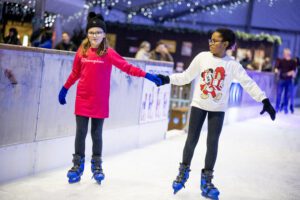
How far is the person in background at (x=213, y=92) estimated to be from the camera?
Answer: 3447 mm

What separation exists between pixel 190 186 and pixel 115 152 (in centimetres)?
142

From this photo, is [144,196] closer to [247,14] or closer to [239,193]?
[239,193]

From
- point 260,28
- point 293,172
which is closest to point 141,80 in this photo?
point 293,172

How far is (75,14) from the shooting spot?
12562 mm

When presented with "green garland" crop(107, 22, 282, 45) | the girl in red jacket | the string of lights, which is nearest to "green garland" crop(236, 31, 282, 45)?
"green garland" crop(107, 22, 282, 45)

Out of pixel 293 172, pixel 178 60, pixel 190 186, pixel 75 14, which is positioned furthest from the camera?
pixel 178 60

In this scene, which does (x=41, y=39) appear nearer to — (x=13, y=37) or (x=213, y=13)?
(x=13, y=37)

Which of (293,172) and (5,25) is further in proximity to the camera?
(5,25)

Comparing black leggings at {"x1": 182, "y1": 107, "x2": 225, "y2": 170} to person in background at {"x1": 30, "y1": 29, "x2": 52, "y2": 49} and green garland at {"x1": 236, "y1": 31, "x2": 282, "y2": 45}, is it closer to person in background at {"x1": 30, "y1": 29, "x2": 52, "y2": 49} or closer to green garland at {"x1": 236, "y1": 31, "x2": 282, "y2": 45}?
person in background at {"x1": 30, "y1": 29, "x2": 52, "y2": 49}

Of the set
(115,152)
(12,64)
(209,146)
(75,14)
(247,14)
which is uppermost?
(247,14)

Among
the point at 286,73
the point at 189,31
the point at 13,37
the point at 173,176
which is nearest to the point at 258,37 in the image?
the point at 189,31

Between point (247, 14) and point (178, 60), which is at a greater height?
point (247, 14)

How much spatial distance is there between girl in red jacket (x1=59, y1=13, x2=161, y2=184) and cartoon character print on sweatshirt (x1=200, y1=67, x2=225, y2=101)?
0.37 meters

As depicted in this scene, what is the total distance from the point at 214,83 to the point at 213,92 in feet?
0.22
